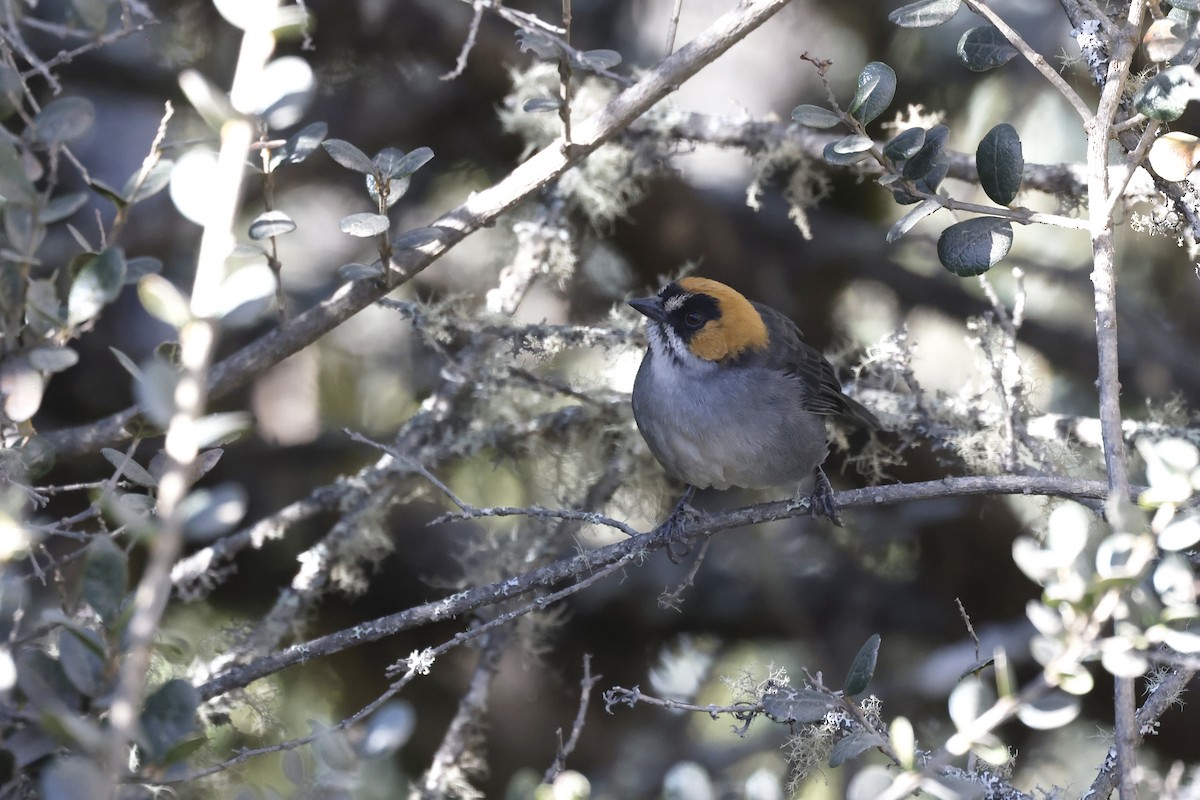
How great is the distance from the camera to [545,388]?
11.2ft

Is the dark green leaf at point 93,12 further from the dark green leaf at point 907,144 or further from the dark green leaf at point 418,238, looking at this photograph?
the dark green leaf at point 907,144

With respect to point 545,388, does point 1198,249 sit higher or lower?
higher

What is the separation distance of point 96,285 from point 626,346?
7.57ft

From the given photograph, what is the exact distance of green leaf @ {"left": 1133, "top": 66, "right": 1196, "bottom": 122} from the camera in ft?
6.03

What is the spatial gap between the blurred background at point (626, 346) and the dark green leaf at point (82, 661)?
7.20 ft

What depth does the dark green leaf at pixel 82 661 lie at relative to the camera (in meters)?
1.26

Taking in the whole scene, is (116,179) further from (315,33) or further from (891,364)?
(891,364)

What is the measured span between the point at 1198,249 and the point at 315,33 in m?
3.23

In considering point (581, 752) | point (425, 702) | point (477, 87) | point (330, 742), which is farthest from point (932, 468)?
point (330, 742)

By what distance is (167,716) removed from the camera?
1.30 m

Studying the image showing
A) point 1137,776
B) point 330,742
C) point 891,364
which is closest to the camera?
point 330,742

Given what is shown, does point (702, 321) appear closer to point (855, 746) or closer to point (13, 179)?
point (855, 746)

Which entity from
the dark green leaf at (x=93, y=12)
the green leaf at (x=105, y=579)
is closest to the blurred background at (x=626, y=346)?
the dark green leaf at (x=93, y=12)

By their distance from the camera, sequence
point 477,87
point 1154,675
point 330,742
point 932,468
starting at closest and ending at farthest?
point 330,742 < point 1154,675 < point 932,468 < point 477,87
